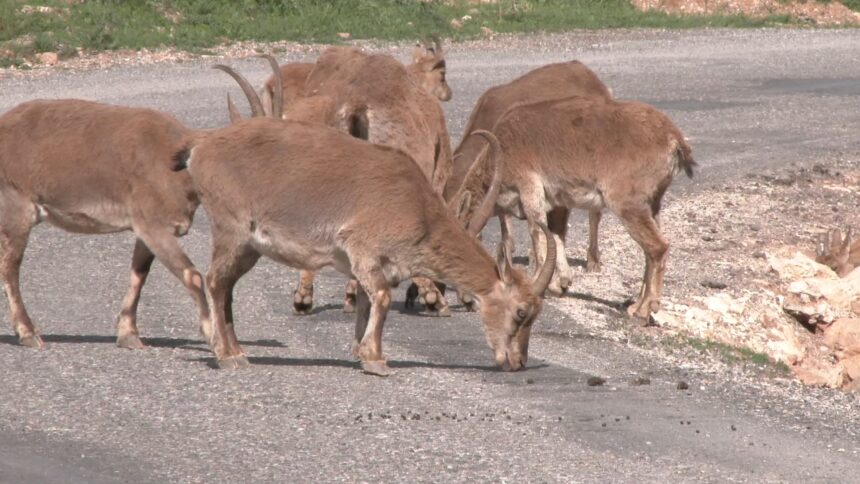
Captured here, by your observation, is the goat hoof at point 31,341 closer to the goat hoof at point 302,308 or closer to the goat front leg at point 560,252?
the goat hoof at point 302,308

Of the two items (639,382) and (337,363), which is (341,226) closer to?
(337,363)

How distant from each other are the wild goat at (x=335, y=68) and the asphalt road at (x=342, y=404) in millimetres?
1433

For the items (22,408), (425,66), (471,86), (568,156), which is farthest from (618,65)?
(22,408)

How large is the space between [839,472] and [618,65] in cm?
1834

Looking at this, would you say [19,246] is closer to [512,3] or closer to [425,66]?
[425,66]

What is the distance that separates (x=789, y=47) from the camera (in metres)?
30.7

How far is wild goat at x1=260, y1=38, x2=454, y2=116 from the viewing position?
15419mm

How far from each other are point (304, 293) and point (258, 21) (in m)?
15.0

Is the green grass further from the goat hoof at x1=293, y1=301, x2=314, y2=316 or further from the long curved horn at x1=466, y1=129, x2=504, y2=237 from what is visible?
the long curved horn at x1=466, y1=129, x2=504, y2=237

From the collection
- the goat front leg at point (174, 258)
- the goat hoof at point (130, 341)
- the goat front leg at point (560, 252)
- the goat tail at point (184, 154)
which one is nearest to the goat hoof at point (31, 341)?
the goat hoof at point (130, 341)

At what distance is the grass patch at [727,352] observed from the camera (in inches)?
513

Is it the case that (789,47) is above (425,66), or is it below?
below

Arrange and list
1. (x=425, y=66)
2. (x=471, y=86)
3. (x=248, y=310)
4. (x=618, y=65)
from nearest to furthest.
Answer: (x=248, y=310) < (x=425, y=66) < (x=471, y=86) < (x=618, y=65)

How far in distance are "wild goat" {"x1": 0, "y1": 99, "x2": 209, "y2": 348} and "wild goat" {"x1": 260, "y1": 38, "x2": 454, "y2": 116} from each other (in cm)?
308
